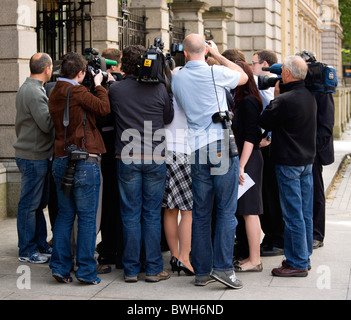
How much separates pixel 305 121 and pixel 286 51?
→ 19077 mm

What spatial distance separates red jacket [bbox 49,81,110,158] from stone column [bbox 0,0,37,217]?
3407 millimetres

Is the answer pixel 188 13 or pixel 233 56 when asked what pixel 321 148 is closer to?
pixel 233 56

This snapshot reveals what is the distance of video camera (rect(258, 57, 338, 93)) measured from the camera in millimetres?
6457

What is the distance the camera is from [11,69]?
9320mm

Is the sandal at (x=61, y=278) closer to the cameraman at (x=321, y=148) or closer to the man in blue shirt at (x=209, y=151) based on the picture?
the man in blue shirt at (x=209, y=151)

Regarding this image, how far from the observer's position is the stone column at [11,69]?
30.5 feet

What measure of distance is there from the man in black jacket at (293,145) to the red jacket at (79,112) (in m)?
1.42

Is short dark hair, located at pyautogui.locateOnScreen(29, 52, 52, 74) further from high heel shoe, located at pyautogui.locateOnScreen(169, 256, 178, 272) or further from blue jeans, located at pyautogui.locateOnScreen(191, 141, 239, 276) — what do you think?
high heel shoe, located at pyautogui.locateOnScreen(169, 256, 178, 272)

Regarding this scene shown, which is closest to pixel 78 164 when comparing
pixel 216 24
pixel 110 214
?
pixel 110 214

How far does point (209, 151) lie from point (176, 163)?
521 mm

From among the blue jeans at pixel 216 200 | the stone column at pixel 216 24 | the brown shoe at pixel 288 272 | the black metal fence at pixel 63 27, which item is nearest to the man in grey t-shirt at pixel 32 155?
the blue jeans at pixel 216 200

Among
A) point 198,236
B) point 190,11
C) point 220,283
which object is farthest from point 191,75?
point 190,11

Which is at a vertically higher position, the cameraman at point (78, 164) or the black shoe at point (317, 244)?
the cameraman at point (78, 164)

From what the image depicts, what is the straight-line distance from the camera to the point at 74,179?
597cm
